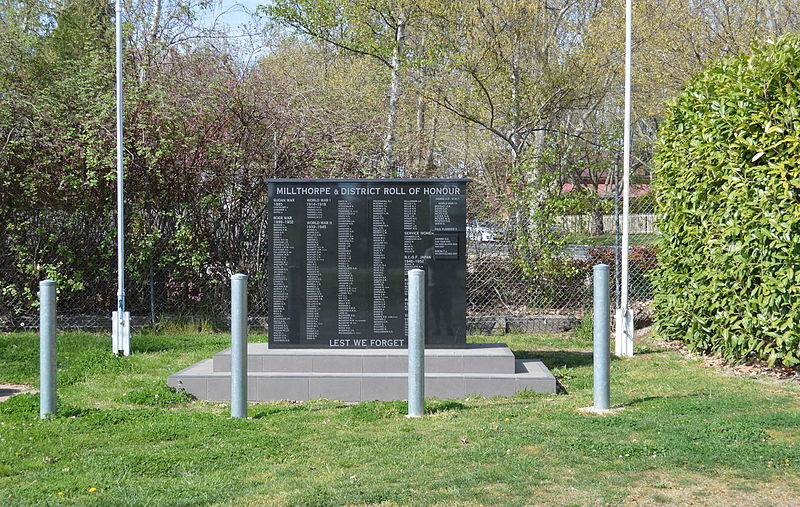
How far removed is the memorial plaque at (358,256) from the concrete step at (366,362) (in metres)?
0.28

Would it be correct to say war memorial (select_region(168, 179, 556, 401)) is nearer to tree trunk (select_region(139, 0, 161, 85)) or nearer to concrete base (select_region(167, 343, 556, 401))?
concrete base (select_region(167, 343, 556, 401))

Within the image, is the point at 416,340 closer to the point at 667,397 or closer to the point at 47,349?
the point at 667,397

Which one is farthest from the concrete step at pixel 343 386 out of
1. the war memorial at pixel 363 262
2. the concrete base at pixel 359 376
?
the war memorial at pixel 363 262

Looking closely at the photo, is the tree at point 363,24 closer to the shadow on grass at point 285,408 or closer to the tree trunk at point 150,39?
the tree trunk at point 150,39

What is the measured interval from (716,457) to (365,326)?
420cm

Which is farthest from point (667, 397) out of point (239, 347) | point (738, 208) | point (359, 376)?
point (239, 347)

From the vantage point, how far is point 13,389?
8.28 m

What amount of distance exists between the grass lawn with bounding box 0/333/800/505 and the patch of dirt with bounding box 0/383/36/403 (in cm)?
40

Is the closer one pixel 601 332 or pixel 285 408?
pixel 601 332

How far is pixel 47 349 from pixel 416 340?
294 cm

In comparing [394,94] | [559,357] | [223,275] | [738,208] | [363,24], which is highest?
[363,24]

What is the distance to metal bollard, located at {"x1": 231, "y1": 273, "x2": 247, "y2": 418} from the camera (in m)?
6.56

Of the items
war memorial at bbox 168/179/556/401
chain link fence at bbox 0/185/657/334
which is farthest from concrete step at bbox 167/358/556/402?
chain link fence at bbox 0/185/657/334

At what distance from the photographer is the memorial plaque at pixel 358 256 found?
8539mm
